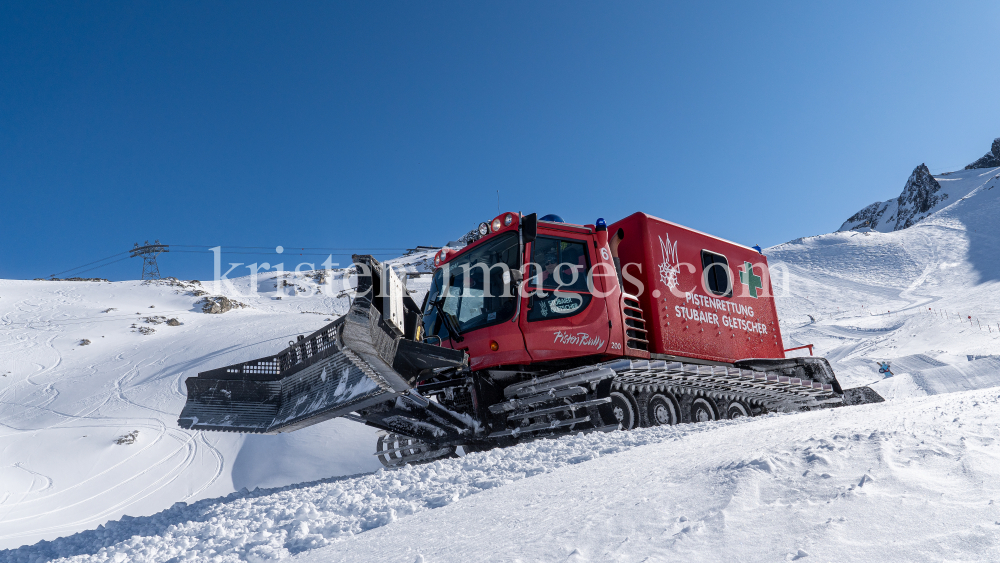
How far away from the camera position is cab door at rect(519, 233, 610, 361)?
6.20 m

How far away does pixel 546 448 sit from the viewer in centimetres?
491

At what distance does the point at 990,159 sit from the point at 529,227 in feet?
551

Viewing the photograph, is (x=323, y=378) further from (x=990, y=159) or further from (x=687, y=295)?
(x=990, y=159)

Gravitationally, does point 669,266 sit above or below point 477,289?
above

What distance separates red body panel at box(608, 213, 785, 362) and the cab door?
3.48 feet

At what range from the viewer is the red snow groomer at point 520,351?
16.9 feet

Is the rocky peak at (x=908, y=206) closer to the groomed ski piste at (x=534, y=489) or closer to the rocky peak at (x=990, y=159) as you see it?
the rocky peak at (x=990, y=159)

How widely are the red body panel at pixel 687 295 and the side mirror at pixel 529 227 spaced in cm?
186

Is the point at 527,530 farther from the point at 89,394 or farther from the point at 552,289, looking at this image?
the point at 89,394

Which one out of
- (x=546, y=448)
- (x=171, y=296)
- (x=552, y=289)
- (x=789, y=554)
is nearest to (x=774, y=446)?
(x=789, y=554)

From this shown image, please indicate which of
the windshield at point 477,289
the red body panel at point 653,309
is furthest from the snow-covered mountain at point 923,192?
the windshield at point 477,289

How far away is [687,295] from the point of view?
25.4 feet
